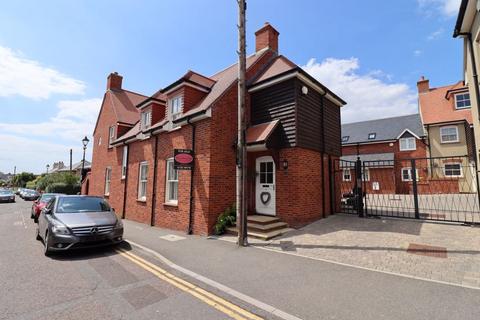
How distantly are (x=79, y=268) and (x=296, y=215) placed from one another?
22.2ft

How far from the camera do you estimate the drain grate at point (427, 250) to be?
19.0ft

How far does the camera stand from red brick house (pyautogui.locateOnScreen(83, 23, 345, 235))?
9.09 metres

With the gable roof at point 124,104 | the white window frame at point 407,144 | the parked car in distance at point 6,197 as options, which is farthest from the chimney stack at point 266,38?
the parked car in distance at point 6,197

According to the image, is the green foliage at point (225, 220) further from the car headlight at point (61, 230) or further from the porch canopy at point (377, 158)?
the porch canopy at point (377, 158)

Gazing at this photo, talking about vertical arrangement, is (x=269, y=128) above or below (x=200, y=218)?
above

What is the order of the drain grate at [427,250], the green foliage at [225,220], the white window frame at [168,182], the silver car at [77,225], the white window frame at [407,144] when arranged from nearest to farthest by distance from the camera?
the drain grate at [427,250] → the silver car at [77,225] → the green foliage at [225,220] → the white window frame at [168,182] → the white window frame at [407,144]

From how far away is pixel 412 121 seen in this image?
89.5 ft

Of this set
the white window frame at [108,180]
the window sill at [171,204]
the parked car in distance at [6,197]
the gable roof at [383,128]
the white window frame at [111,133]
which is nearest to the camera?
the window sill at [171,204]

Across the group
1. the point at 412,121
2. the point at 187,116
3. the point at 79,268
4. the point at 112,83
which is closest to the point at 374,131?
the point at 412,121

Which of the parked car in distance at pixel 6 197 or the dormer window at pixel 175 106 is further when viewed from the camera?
the parked car in distance at pixel 6 197

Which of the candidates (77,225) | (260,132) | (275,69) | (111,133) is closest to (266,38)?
(275,69)

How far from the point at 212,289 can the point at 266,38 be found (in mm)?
12784

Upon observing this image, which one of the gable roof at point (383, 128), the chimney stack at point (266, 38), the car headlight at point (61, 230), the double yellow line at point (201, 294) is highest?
the chimney stack at point (266, 38)

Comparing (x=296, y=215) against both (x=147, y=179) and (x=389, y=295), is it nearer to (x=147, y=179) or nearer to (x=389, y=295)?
(x=389, y=295)
